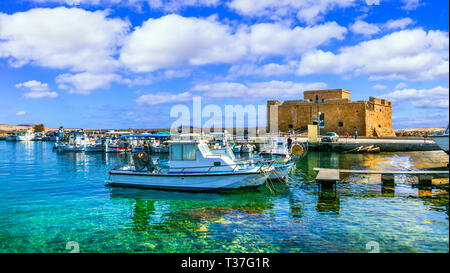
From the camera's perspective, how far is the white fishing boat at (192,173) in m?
13.2

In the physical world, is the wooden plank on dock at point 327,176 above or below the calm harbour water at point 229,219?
above

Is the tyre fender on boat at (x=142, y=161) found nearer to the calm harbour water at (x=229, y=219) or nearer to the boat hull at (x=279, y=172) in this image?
the calm harbour water at (x=229, y=219)

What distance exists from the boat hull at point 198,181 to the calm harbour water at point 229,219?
36 centimetres

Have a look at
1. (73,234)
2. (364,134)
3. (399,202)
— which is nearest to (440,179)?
(399,202)

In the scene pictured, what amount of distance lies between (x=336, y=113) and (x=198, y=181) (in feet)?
121

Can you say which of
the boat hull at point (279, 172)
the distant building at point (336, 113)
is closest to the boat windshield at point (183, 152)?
the boat hull at point (279, 172)

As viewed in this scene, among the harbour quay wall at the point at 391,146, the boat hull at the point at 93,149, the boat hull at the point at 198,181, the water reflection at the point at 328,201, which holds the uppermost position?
the harbour quay wall at the point at 391,146

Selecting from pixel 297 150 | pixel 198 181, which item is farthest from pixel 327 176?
pixel 198 181

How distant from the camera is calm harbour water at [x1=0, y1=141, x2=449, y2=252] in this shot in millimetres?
7559

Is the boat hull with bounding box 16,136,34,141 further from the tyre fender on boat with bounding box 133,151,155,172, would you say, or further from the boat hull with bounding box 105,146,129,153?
the tyre fender on boat with bounding box 133,151,155,172

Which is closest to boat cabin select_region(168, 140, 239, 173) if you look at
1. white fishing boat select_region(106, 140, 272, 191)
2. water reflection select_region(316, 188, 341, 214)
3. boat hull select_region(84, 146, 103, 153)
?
white fishing boat select_region(106, 140, 272, 191)

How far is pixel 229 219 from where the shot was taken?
9.55 m

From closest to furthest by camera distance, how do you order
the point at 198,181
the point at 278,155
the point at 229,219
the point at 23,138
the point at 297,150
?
the point at 229,219 < the point at 198,181 < the point at 297,150 < the point at 278,155 < the point at 23,138

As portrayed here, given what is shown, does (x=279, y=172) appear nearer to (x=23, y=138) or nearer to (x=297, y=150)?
(x=297, y=150)
